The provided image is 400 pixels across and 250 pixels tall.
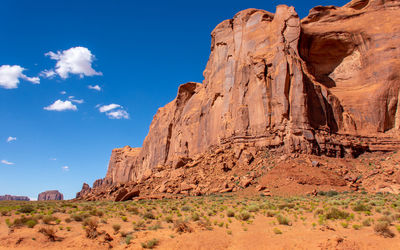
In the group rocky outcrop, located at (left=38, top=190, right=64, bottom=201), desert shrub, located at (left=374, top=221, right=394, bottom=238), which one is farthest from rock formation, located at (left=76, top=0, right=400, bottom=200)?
rocky outcrop, located at (left=38, top=190, right=64, bottom=201)

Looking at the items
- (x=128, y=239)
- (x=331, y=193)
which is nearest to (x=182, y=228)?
(x=128, y=239)

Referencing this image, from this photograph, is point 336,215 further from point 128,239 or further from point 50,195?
point 50,195

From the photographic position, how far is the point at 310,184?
28.0 m

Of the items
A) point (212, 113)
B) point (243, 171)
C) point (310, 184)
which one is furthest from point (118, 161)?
point (310, 184)

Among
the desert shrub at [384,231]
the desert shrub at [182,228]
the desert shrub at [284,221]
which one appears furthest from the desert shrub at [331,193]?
the desert shrub at [182,228]

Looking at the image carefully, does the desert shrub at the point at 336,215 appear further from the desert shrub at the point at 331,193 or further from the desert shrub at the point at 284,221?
the desert shrub at the point at 331,193

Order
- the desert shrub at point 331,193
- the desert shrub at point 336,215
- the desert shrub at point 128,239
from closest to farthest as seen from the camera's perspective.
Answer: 1. the desert shrub at point 128,239
2. the desert shrub at point 336,215
3. the desert shrub at point 331,193

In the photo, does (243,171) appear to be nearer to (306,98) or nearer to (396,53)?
(306,98)

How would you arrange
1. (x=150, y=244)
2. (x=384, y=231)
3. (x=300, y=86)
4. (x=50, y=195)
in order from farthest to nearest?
(x=50, y=195)
(x=300, y=86)
(x=384, y=231)
(x=150, y=244)

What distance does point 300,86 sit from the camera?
3488cm

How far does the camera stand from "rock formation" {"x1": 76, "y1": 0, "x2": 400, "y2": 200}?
34.8m

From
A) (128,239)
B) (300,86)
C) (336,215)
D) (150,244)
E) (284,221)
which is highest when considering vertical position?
(300,86)

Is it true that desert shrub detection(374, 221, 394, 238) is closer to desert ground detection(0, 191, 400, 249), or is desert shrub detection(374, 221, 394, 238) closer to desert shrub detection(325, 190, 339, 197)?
desert ground detection(0, 191, 400, 249)

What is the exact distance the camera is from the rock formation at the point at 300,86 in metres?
34.8
